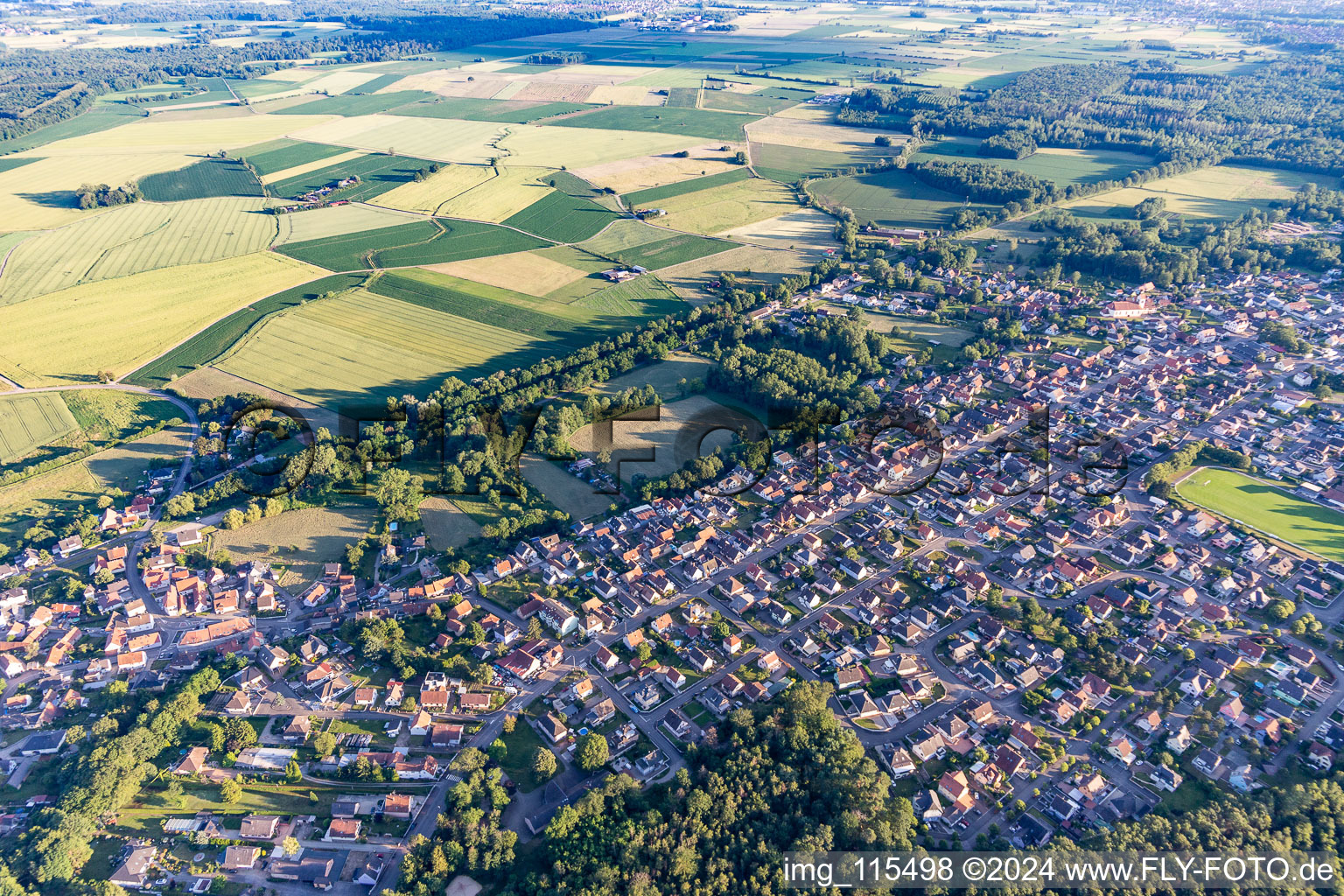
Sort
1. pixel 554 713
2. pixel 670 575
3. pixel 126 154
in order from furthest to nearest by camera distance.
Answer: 1. pixel 126 154
2. pixel 670 575
3. pixel 554 713

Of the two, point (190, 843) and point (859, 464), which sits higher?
point (859, 464)

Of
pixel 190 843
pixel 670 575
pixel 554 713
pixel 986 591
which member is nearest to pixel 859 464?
pixel 986 591

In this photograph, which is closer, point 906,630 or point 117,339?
point 906,630

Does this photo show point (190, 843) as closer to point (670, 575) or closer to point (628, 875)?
point (628, 875)

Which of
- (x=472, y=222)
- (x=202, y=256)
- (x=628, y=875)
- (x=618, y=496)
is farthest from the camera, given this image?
(x=472, y=222)

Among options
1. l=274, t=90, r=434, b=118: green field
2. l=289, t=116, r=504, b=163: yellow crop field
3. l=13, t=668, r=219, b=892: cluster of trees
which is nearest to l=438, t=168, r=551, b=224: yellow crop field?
l=289, t=116, r=504, b=163: yellow crop field

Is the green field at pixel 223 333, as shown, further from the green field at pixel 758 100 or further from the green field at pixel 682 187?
the green field at pixel 758 100

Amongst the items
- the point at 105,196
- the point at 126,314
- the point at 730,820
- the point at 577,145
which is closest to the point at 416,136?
the point at 577,145
